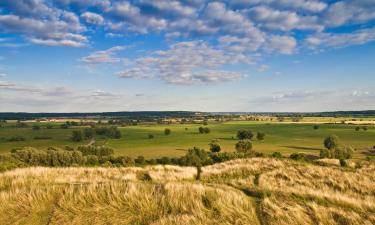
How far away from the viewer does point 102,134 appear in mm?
177500

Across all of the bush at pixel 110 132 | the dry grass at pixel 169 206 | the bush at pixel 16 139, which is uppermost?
the dry grass at pixel 169 206

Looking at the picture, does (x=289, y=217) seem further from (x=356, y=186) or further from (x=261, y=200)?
(x=356, y=186)

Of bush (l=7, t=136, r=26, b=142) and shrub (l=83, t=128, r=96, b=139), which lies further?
shrub (l=83, t=128, r=96, b=139)

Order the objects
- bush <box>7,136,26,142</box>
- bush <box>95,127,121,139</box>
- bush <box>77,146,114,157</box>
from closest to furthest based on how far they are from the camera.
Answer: bush <box>77,146,114,157</box> → bush <box>7,136,26,142</box> → bush <box>95,127,121,139</box>

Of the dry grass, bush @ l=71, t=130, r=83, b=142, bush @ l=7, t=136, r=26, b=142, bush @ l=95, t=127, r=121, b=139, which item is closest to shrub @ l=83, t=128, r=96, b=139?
bush @ l=71, t=130, r=83, b=142

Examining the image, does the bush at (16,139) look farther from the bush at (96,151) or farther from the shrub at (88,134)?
the bush at (96,151)

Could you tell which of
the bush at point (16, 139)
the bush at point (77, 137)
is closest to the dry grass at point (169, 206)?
the bush at point (77, 137)

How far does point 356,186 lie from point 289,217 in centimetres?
1304

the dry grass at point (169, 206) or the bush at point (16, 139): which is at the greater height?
the dry grass at point (169, 206)

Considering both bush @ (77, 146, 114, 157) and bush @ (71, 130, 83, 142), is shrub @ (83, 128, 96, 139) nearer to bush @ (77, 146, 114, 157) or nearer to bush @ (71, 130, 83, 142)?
bush @ (71, 130, 83, 142)

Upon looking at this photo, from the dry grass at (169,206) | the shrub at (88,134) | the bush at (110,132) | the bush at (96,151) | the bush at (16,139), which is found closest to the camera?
the dry grass at (169,206)

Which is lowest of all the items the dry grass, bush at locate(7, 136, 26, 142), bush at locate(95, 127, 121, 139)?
bush at locate(7, 136, 26, 142)

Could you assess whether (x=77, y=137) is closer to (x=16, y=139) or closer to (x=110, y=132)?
(x=110, y=132)

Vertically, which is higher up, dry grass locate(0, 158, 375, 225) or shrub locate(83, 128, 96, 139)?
dry grass locate(0, 158, 375, 225)
